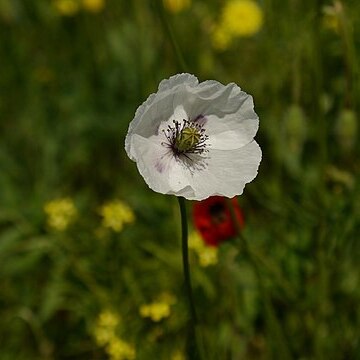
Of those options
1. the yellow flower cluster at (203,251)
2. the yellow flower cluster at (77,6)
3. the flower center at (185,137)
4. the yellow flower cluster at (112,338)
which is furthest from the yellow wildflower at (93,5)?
the flower center at (185,137)

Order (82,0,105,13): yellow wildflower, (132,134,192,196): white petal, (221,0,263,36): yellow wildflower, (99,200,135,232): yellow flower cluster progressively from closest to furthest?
(132,134,192,196): white petal, (99,200,135,232): yellow flower cluster, (221,0,263,36): yellow wildflower, (82,0,105,13): yellow wildflower

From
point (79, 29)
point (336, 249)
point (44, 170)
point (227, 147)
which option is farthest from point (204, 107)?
point (79, 29)

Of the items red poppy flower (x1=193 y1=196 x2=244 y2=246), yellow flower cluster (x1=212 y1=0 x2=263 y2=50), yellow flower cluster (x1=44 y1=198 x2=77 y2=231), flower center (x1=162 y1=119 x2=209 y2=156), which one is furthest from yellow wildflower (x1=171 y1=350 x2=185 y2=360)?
yellow flower cluster (x1=212 y1=0 x2=263 y2=50)

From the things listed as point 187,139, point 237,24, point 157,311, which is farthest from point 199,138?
point 237,24

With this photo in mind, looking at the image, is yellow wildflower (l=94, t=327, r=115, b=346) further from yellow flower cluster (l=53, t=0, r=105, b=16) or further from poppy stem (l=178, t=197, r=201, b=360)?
yellow flower cluster (l=53, t=0, r=105, b=16)

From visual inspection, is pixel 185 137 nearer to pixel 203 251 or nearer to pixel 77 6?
pixel 203 251

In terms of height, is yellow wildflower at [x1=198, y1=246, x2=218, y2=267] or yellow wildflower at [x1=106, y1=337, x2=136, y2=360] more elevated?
yellow wildflower at [x1=198, y1=246, x2=218, y2=267]

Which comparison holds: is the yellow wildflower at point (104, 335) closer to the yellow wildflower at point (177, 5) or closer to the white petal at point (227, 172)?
the white petal at point (227, 172)
